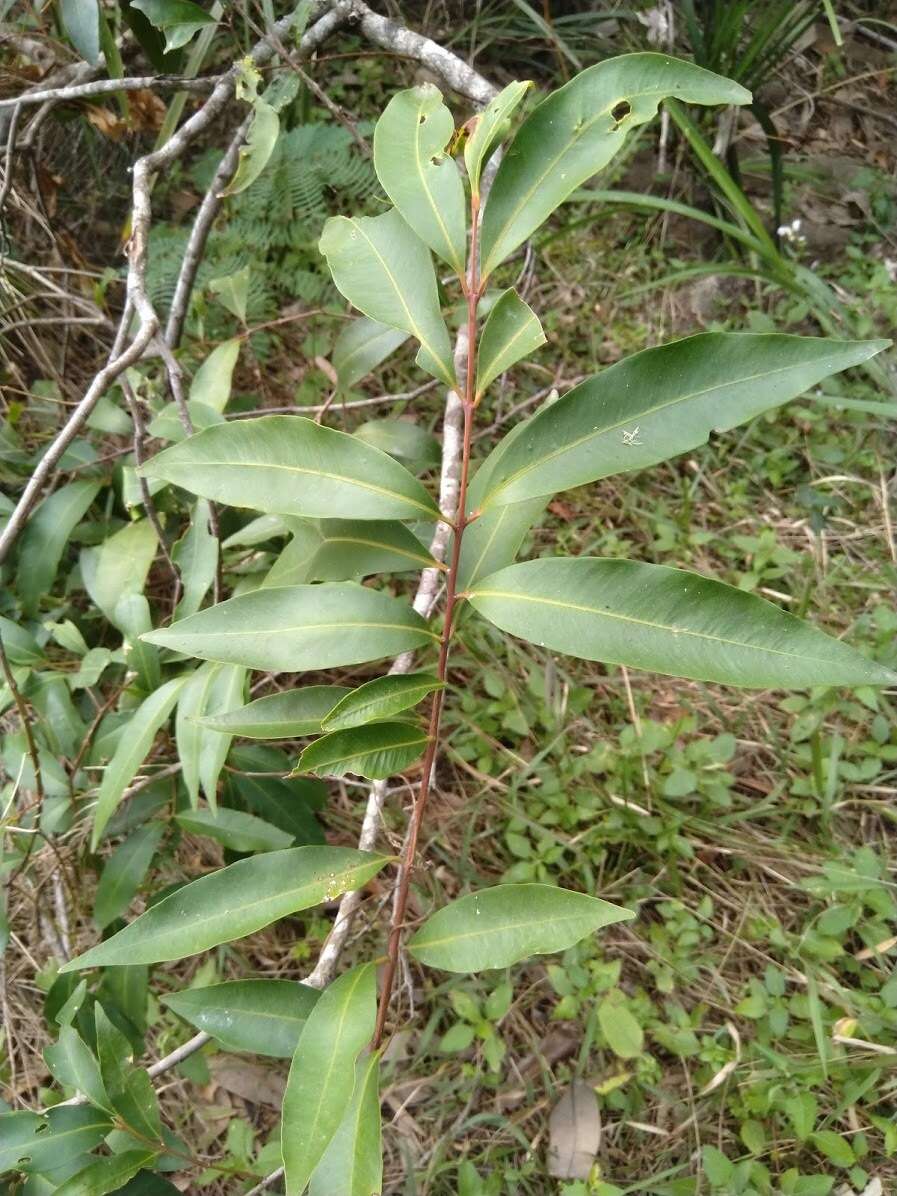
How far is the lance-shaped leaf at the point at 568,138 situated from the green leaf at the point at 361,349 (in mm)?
529

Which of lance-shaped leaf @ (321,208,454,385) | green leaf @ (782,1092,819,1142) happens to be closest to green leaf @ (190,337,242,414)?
lance-shaped leaf @ (321,208,454,385)

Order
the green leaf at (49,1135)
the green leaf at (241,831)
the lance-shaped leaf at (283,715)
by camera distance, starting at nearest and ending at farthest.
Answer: the lance-shaped leaf at (283,715) → the green leaf at (49,1135) → the green leaf at (241,831)

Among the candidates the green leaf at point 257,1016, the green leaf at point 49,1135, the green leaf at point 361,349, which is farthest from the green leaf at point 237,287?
the green leaf at point 49,1135

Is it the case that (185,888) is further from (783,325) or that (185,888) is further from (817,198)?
(817,198)

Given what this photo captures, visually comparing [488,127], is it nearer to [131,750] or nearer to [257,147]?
[257,147]

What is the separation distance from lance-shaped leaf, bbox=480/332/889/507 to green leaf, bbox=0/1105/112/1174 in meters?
0.82

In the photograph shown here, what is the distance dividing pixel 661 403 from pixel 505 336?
15 centimetres

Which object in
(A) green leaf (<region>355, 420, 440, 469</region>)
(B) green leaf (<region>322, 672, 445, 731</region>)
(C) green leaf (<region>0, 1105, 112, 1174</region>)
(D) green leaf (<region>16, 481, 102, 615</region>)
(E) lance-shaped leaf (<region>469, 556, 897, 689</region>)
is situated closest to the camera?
(E) lance-shaped leaf (<region>469, 556, 897, 689</region>)

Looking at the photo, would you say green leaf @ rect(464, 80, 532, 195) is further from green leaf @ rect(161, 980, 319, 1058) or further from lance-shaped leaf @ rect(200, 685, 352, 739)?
green leaf @ rect(161, 980, 319, 1058)

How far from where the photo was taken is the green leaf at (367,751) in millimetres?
694

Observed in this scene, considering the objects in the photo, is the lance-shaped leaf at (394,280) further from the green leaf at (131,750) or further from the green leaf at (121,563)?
the green leaf at (121,563)

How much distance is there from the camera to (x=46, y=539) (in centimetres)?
141

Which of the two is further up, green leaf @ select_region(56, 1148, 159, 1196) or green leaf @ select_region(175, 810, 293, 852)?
green leaf @ select_region(175, 810, 293, 852)

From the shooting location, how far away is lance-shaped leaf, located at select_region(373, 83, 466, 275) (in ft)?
2.43
